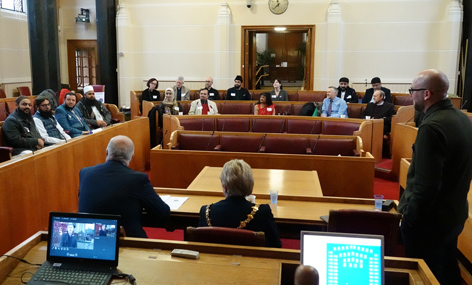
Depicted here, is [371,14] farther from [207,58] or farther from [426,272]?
[426,272]

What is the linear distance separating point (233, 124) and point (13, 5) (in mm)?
8352

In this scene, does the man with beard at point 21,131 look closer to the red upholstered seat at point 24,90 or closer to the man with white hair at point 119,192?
the man with white hair at point 119,192

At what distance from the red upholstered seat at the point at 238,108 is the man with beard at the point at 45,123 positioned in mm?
3631

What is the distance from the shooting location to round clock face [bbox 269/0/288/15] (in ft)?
35.4

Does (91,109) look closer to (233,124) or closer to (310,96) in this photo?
(233,124)

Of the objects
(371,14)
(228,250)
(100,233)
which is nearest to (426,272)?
(228,250)

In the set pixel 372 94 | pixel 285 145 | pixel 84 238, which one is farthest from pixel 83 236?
pixel 372 94

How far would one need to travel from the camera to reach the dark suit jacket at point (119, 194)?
2.46m

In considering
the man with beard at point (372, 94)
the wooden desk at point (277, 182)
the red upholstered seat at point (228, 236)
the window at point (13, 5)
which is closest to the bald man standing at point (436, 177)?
A: the red upholstered seat at point (228, 236)

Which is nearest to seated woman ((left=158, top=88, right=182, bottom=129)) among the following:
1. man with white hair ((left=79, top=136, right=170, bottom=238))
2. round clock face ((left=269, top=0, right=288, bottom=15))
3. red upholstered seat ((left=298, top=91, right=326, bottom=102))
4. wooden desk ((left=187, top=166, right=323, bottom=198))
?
red upholstered seat ((left=298, top=91, right=326, bottom=102))

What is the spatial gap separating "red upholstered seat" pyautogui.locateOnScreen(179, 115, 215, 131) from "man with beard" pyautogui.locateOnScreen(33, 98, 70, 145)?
→ 5.99 feet

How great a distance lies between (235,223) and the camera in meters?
2.18

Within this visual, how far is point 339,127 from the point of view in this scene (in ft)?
20.2

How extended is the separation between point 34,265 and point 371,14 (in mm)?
10399
